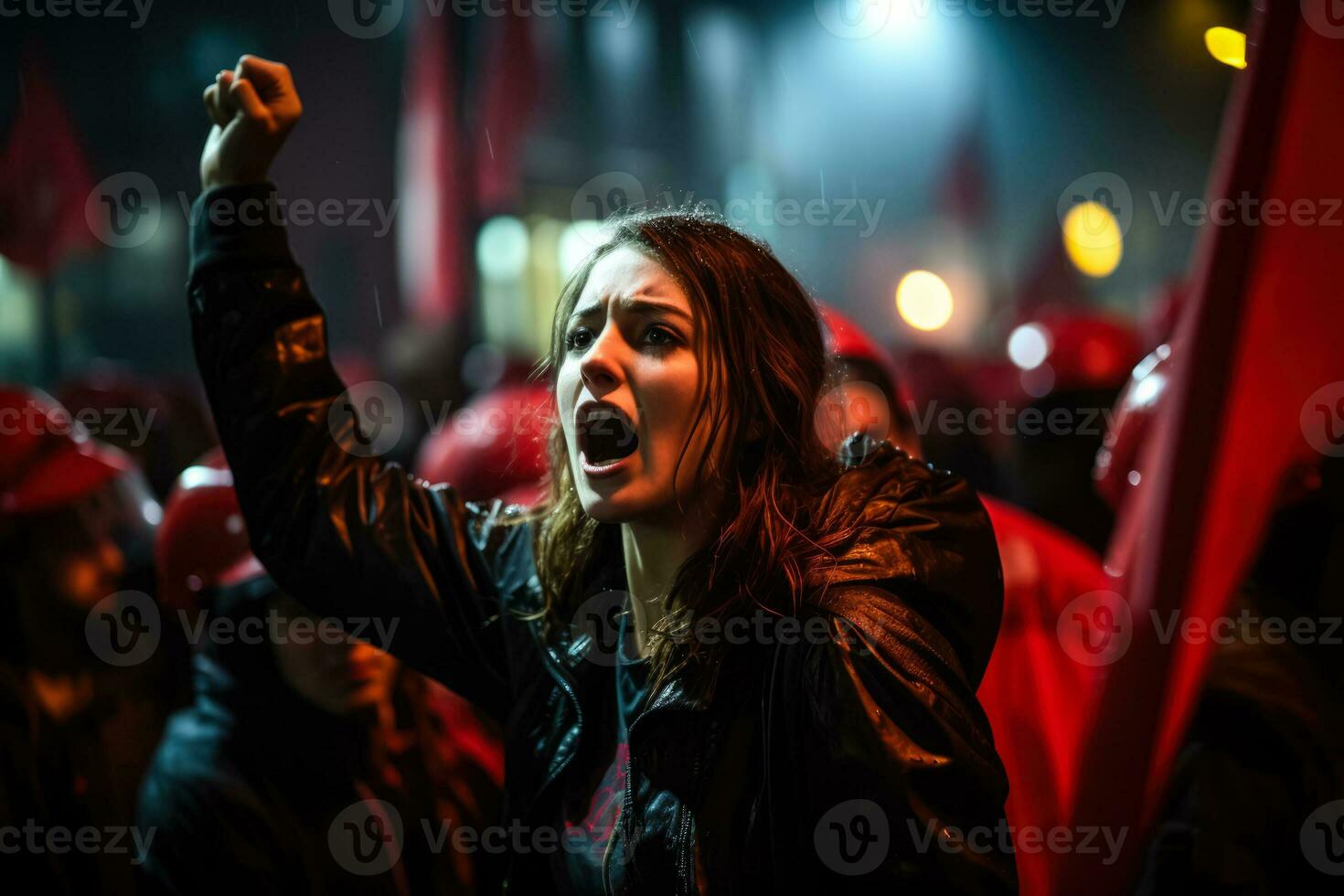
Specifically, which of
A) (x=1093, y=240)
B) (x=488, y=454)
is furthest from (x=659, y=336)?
(x=1093, y=240)

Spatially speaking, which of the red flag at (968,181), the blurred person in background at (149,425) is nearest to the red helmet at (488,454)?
the blurred person in background at (149,425)

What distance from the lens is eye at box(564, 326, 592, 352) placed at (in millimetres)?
1681

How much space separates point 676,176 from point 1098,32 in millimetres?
6023

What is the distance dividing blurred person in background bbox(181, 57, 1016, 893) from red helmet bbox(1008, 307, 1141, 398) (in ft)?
12.6

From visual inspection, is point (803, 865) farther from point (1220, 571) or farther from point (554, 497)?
point (1220, 571)

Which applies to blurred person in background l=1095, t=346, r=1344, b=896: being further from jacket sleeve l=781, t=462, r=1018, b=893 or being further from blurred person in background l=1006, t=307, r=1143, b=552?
blurred person in background l=1006, t=307, r=1143, b=552

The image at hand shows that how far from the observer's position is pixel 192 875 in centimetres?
254

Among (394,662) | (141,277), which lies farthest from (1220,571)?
(141,277)

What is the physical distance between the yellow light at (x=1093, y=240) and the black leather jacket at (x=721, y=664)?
39.2ft

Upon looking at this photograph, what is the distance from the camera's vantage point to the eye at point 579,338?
5.51 ft

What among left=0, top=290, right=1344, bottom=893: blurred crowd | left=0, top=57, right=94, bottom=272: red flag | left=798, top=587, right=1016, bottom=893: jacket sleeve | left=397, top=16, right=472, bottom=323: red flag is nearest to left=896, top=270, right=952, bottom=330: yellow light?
left=397, top=16, right=472, bottom=323: red flag

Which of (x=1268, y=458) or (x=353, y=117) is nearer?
(x=1268, y=458)

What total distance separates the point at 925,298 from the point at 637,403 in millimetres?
15214

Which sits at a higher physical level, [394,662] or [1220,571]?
[1220,571]
